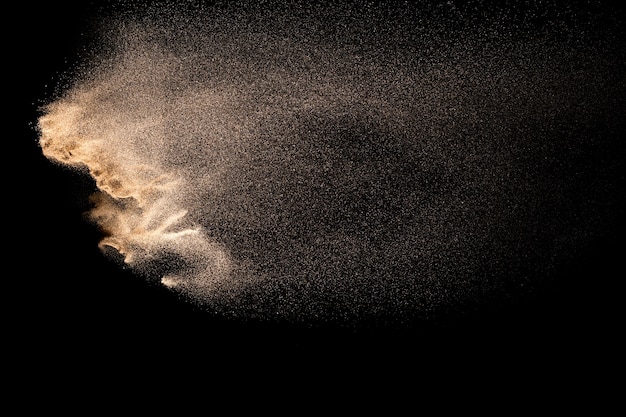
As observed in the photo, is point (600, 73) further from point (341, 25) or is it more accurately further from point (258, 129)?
point (258, 129)

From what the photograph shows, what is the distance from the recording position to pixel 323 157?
106 cm

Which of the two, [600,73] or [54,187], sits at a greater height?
[600,73]

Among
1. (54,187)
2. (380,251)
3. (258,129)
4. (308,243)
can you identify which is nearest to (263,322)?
(308,243)

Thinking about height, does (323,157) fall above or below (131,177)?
above

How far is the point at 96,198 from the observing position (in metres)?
1.07

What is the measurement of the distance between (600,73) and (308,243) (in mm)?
918

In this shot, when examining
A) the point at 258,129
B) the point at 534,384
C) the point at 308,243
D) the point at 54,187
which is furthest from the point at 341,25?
the point at 534,384

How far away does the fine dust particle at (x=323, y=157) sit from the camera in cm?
104

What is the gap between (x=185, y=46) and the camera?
3.47 feet

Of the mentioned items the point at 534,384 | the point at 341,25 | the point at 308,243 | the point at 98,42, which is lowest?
the point at 534,384

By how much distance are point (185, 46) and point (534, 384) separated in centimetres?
141

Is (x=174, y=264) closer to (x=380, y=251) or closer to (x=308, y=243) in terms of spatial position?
(x=308, y=243)

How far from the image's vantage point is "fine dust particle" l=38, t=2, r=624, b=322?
40.8 inches

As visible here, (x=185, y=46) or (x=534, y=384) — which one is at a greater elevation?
(x=185, y=46)
